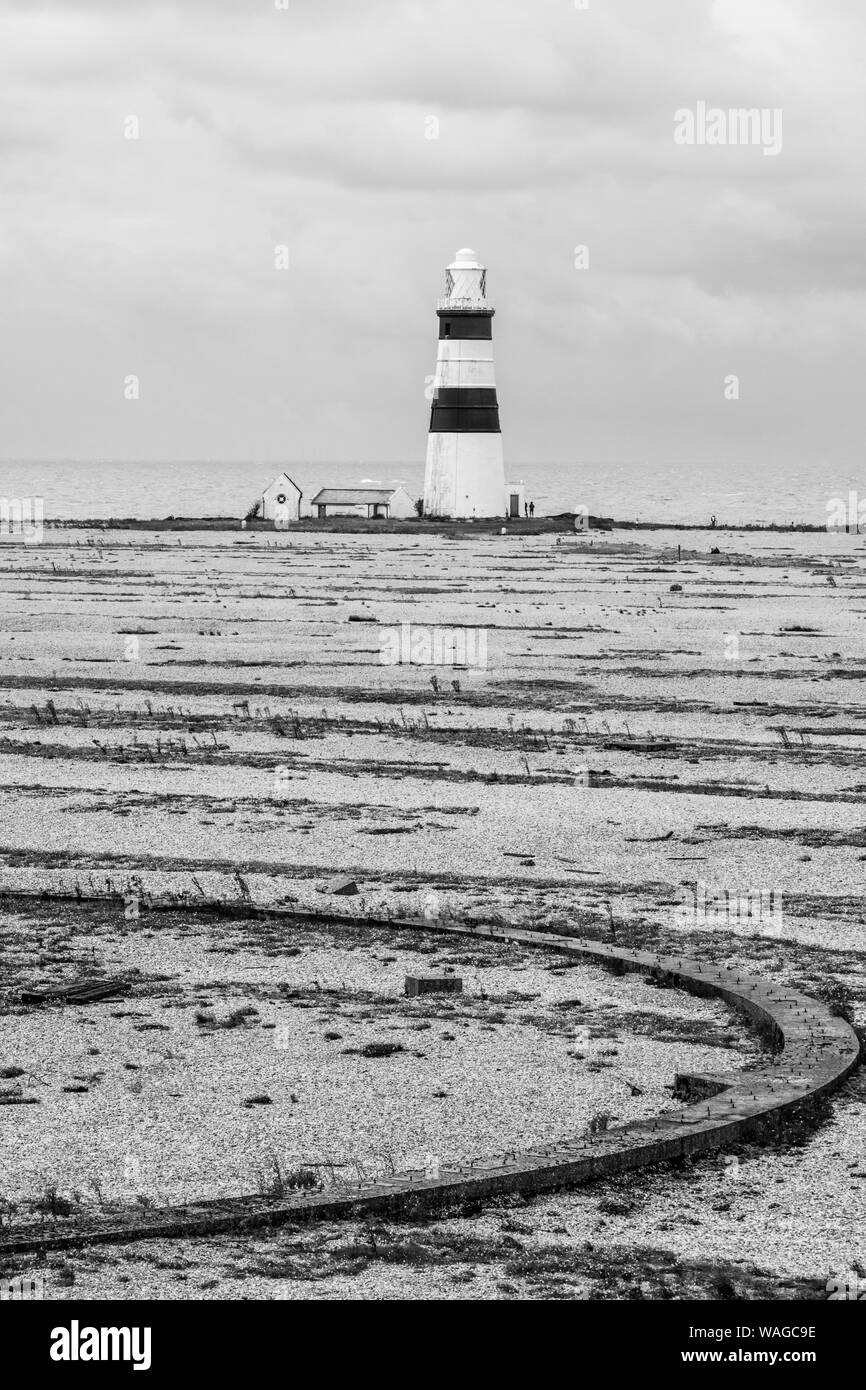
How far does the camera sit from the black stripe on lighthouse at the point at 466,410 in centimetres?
9238

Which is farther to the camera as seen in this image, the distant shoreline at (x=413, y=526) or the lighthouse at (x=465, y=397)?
→ the distant shoreline at (x=413, y=526)

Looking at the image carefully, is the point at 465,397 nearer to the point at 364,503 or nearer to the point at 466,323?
the point at 466,323

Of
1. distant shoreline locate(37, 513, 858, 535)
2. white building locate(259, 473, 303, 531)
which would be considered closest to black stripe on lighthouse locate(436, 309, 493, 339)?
distant shoreline locate(37, 513, 858, 535)

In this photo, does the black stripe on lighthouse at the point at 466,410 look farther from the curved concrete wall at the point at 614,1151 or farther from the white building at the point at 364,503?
the curved concrete wall at the point at 614,1151

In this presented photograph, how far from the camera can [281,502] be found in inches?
4355

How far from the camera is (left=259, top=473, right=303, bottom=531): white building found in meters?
110

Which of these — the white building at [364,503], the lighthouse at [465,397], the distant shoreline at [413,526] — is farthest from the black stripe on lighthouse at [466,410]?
the white building at [364,503]

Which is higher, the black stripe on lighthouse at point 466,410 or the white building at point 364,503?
the black stripe on lighthouse at point 466,410

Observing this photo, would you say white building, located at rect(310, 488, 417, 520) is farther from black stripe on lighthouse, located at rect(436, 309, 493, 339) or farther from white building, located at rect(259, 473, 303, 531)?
black stripe on lighthouse, located at rect(436, 309, 493, 339)

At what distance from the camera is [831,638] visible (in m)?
43.4

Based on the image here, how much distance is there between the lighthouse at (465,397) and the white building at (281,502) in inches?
554

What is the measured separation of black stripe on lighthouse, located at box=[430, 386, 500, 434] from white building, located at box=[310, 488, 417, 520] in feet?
41.6

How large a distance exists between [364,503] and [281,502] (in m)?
6.32
